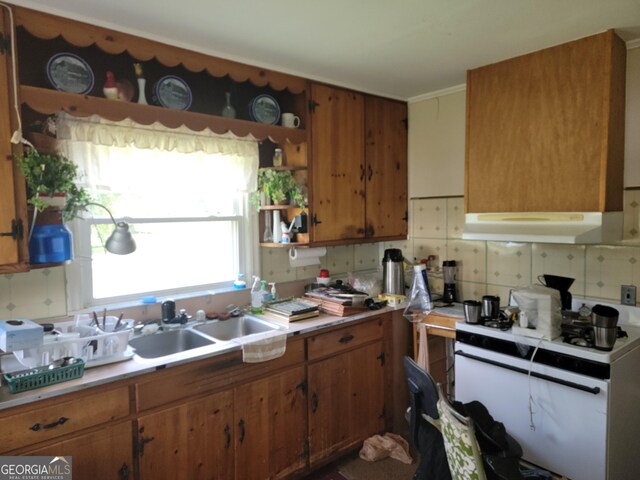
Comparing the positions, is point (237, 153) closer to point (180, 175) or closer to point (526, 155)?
point (180, 175)

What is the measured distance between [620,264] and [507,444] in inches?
47.8

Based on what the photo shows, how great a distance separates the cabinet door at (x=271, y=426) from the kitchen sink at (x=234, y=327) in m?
0.33

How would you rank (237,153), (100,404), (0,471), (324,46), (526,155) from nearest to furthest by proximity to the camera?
(0,471), (100,404), (324,46), (526,155), (237,153)

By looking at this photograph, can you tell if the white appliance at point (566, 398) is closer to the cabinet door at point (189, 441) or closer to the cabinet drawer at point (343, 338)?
the cabinet drawer at point (343, 338)

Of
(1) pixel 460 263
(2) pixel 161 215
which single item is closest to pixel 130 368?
(2) pixel 161 215

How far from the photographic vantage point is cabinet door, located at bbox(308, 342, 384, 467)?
2389 millimetres

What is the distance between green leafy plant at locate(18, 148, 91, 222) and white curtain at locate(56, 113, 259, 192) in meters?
0.16

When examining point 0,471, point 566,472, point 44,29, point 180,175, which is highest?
point 44,29

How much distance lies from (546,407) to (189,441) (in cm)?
171

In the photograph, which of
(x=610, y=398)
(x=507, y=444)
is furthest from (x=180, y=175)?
(x=610, y=398)

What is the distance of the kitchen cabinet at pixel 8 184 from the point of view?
5.45 ft

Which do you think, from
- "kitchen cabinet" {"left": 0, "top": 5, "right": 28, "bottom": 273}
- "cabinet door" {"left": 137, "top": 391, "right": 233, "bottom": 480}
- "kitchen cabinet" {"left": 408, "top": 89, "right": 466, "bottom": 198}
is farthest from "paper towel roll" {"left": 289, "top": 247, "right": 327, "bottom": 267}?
"kitchen cabinet" {"left": 0, "top": 5, "right": 28, "bottom": 273}

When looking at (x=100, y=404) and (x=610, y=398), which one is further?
(x=610, y=398)

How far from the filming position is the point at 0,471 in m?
1.45
